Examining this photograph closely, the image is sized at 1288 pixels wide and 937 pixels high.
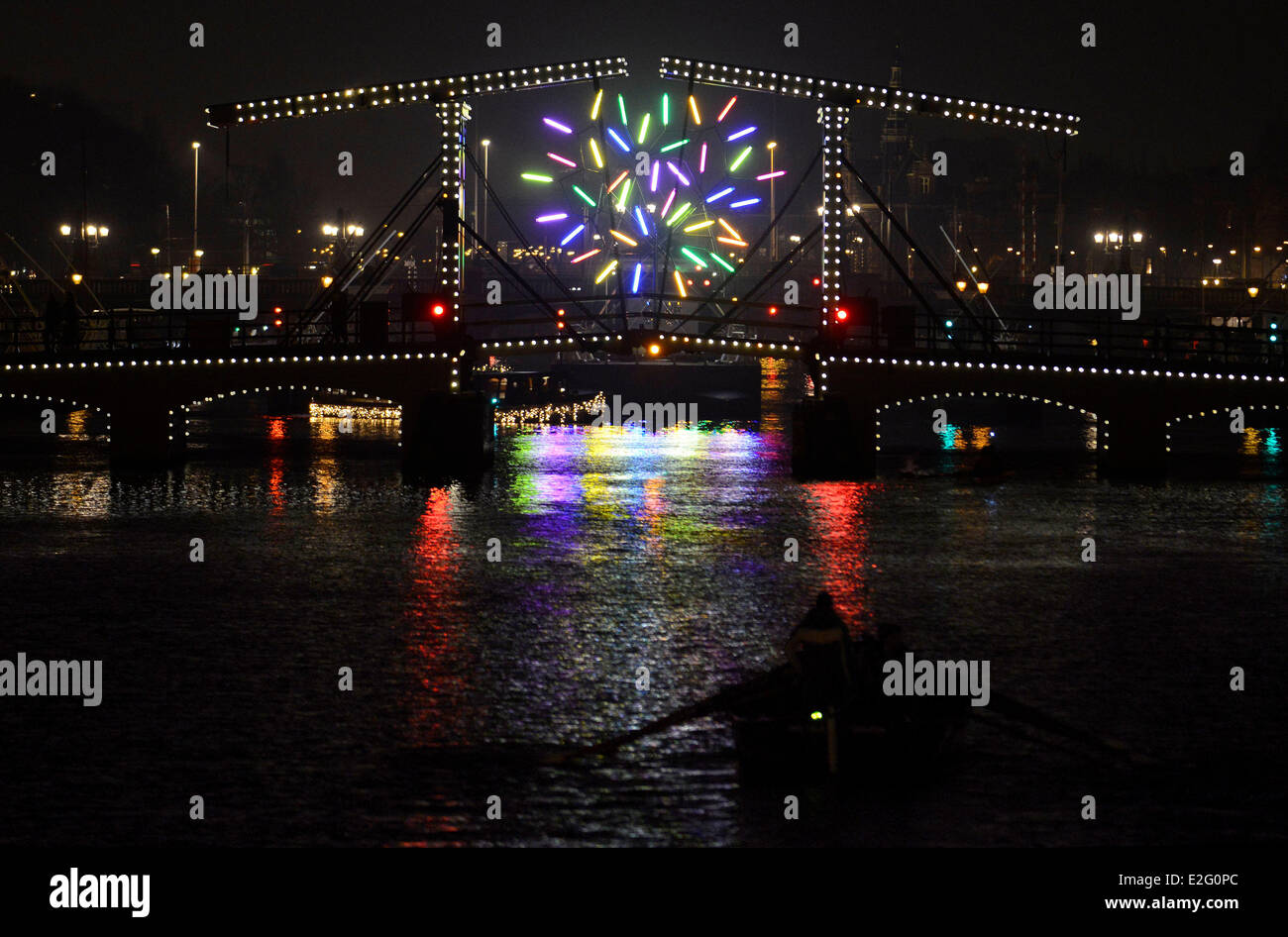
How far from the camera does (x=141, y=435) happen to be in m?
42.2

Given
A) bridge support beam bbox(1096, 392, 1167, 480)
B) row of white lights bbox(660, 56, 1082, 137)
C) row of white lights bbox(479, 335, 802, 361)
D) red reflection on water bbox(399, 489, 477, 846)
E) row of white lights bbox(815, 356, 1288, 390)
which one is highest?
row of white lights bbox(660, 56, 1082, 137)

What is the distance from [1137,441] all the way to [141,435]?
2596cm

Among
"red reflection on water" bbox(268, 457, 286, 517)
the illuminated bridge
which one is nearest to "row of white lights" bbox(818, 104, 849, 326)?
the illuminated bridge

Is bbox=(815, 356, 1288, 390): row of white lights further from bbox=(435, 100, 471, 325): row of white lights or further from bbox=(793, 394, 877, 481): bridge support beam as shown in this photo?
bbox=(435, 100, 471, 325): row of white lights

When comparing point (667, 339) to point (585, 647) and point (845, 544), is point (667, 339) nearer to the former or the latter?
point (845, 544)

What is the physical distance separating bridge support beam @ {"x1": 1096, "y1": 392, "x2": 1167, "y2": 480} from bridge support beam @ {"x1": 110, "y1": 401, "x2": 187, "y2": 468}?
24615mm

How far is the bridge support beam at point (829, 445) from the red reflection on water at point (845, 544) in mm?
894

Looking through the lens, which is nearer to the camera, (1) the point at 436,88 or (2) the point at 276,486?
(2) the point at 276,486

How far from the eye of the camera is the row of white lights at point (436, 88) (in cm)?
4125

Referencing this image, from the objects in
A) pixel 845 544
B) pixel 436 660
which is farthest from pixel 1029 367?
pixel 436 660

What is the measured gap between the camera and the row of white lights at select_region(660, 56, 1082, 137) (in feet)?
135

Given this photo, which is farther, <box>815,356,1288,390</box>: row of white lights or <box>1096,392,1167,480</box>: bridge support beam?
<box>1096,392,1167,480</box>: bridge support beam
